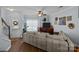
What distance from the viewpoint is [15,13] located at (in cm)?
203

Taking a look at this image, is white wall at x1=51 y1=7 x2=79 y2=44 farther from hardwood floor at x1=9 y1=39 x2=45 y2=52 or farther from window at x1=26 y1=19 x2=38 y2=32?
hardwood floor at x1=9 y1=39 x2=45 y2=52

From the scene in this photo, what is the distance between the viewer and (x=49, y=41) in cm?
206

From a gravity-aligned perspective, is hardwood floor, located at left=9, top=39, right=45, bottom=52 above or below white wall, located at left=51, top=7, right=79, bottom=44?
below

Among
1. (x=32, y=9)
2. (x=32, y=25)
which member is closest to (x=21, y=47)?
(x=32, y=25)

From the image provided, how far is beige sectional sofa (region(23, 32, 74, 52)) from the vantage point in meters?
2.01

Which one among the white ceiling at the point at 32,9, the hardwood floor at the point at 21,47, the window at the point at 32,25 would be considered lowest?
the hardwood floor at the point at 21,47

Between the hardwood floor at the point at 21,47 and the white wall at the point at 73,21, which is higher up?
the white wall at the point at 73,21

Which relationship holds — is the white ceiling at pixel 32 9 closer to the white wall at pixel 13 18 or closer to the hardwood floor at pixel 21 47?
the white wall at pixel 13 18

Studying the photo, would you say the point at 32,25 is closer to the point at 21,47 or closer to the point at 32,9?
the point at 32,9

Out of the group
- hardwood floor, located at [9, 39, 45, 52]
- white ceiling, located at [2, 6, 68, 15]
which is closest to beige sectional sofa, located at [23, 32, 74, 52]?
hardwood floor, located at [9, 39, 45, 52]

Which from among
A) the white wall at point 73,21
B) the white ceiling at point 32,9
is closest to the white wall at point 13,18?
the white ceiling at point 32,9

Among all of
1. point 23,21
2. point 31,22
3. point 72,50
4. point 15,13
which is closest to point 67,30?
point 72,50

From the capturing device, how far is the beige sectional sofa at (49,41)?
6.60ft

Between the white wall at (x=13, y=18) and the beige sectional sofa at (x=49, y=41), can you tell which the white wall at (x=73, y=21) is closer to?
the beige sectional sofa at (x=49, y=41)
